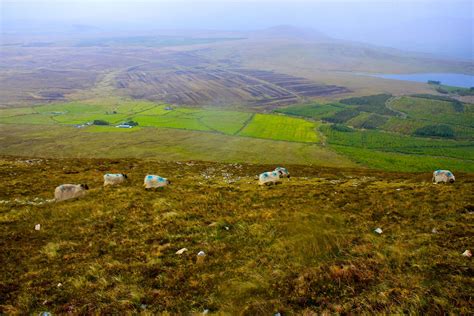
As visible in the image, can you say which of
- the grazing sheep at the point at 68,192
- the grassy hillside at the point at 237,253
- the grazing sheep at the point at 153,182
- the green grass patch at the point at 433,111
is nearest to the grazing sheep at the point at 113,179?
the grazing sheep at the point at 153,182

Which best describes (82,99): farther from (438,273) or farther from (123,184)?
(438,273)

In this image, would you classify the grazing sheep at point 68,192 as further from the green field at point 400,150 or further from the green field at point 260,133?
the green field at point 400,150

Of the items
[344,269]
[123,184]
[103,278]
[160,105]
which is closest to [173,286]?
[103,278]

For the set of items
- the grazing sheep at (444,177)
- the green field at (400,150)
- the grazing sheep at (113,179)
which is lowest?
the green field at (400,150)

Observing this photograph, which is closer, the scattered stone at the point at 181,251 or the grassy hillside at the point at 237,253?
the grassy hillside at the point at 237,253

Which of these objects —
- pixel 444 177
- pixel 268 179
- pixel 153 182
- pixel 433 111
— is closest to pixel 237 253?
pixel 153 182
